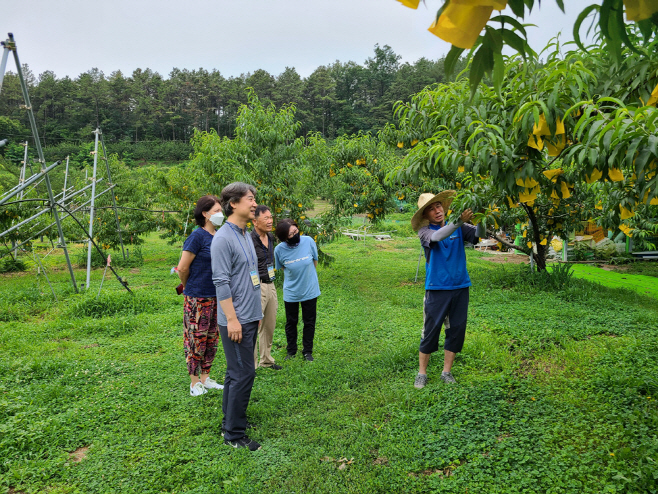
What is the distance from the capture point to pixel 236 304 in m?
2.84

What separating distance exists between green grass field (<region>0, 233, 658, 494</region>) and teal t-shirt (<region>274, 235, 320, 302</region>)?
2.32 feet

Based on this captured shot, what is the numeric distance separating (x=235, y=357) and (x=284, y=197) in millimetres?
5288

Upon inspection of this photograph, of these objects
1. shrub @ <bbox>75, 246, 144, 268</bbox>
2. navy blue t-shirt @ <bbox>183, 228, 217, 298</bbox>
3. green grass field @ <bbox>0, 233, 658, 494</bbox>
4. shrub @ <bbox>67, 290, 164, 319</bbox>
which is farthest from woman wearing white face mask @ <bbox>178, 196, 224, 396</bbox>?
shrub @ <bbox>75, 246, 144, 268</bbox>

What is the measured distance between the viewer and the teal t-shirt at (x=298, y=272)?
14.5 feet

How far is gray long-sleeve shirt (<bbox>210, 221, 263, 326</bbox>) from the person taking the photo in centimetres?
274

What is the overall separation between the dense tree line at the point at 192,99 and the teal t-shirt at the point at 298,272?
154ft

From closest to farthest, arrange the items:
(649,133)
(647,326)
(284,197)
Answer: (649,133)
(647,326)
(284,197)

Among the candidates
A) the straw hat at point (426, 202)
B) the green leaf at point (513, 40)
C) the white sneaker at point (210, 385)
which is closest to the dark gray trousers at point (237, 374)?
the white sneaker at point (210, 385)

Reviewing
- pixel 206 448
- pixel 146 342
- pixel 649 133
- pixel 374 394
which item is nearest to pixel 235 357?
pixel 206 448

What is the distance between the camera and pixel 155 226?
1252 centimetres

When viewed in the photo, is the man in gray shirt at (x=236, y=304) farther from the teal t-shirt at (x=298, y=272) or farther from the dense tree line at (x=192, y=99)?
the dense tree line at (x=192, y=99)

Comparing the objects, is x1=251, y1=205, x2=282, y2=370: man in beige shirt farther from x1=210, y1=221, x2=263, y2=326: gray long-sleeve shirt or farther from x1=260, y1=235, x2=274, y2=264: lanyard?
x1=210, y1=221, x2=263, y2=326: gray long-sleeve shirt

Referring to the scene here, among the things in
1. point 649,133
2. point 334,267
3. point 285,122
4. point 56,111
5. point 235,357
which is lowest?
point 334,267

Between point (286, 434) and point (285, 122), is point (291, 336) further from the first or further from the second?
point (285, 122)
